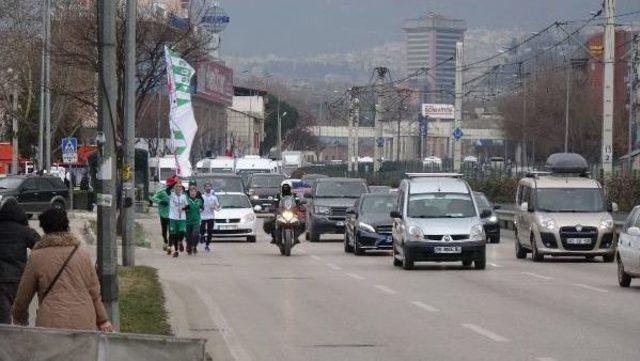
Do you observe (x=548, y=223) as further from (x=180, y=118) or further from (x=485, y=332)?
(x=485, y=332)

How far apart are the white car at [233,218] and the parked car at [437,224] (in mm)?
11103

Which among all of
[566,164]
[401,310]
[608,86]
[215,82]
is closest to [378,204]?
[566,164]

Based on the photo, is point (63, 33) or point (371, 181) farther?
point (371, 181)

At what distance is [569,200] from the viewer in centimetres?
3603

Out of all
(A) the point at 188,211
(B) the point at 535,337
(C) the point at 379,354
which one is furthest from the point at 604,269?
(C) the point at 379,354

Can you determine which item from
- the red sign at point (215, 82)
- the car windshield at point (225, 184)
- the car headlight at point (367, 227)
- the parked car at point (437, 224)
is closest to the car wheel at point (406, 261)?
the parked car at point (437, 224)

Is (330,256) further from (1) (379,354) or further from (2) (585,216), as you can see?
(1) (379,354)

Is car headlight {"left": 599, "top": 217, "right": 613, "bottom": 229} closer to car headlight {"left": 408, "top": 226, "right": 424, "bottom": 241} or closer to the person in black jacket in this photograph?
car headlight {"left": 408, "top": 226, "right": 424, "bottom": 241}

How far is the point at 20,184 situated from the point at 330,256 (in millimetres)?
24481

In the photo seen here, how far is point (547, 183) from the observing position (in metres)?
36.2

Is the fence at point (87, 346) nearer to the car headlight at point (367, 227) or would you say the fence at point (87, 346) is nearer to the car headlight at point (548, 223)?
the car headlight at point (548, 223)

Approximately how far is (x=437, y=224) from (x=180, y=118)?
7.19 metres

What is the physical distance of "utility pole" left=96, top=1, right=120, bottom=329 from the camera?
15992 mm

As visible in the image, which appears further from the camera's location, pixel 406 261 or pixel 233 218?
pixel 233 218
